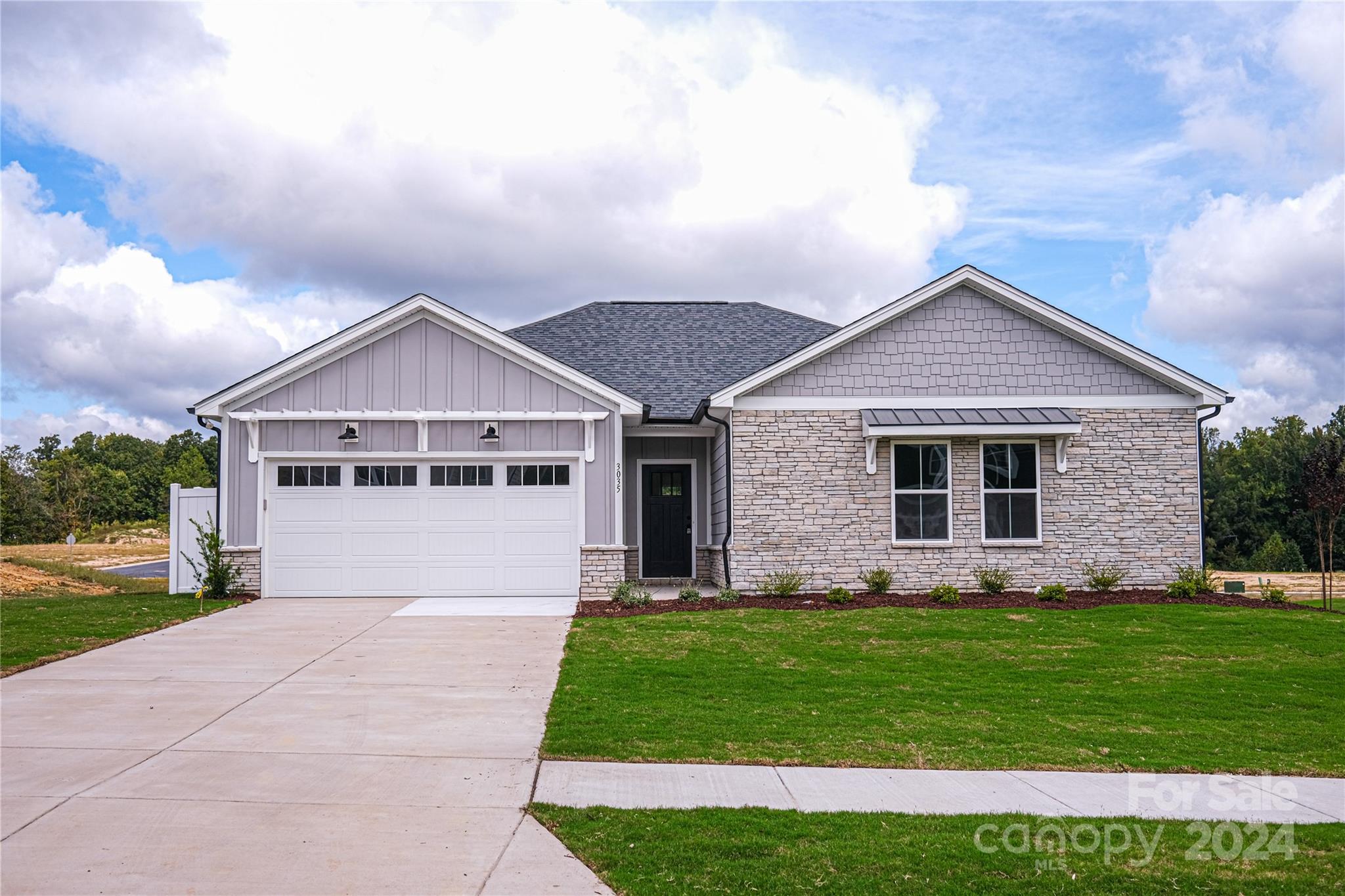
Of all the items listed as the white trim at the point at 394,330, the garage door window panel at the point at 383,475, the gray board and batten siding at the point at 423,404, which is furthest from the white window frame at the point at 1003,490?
the garage door window panel at the point at 383,475

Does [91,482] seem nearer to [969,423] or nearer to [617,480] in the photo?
[617,480]

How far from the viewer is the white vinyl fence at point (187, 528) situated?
16.2 metres

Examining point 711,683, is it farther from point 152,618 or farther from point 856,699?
point 152,618

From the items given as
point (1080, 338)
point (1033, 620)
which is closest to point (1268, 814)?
point (1033, 620)

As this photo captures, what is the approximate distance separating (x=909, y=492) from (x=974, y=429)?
148 centimetres

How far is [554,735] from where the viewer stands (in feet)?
24.4

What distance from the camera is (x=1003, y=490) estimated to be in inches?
627

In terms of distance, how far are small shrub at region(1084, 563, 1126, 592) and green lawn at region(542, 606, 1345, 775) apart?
1.77 m

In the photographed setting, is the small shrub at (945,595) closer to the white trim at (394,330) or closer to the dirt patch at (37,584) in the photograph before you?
the white trim at (394,330)

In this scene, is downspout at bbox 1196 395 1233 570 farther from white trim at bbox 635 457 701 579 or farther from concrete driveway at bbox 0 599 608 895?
concrete driveway at bbox 0 599 608 895

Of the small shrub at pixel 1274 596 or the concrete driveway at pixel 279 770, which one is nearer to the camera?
the concrete driveway at pixel 279 770

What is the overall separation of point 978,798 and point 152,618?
1129 centimetres

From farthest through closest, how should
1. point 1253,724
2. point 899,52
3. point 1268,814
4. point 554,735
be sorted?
point 899,52 < point 1253,724 < point 554,735 < point 1268,814

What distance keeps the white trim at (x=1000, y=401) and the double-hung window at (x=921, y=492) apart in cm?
74
